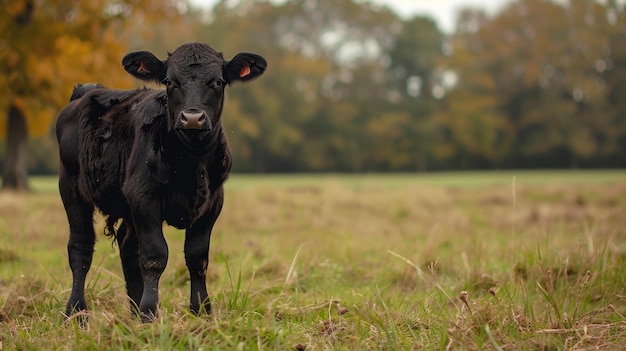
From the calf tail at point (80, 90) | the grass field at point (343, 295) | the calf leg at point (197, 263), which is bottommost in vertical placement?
the grass field at point (343, 295)

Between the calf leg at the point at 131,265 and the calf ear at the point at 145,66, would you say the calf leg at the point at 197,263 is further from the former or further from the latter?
the calf ear at the point at 145,66

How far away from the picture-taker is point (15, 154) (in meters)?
20.3

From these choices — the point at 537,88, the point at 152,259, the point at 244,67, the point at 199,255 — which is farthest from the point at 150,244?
the point at 537,88

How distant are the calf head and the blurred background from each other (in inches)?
1583

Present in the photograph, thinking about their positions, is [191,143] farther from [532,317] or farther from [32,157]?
[32,157]

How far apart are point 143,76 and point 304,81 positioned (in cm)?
4788

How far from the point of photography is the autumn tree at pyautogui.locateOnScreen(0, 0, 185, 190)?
59.0 feet

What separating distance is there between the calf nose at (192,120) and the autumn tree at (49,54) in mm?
15231

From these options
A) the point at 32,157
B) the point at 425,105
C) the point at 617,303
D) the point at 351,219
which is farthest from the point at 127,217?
the point at 425,105

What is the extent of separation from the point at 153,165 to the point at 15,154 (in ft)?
59.9

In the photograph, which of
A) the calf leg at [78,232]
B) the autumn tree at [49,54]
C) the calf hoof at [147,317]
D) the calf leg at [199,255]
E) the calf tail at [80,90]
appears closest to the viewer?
the calf hoof at [147,317]

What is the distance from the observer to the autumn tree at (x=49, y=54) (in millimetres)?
17969

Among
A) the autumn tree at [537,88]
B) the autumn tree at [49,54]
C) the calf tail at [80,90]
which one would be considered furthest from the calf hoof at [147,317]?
the autumn tree at [537,88]

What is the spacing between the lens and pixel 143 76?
4367 millimetres
